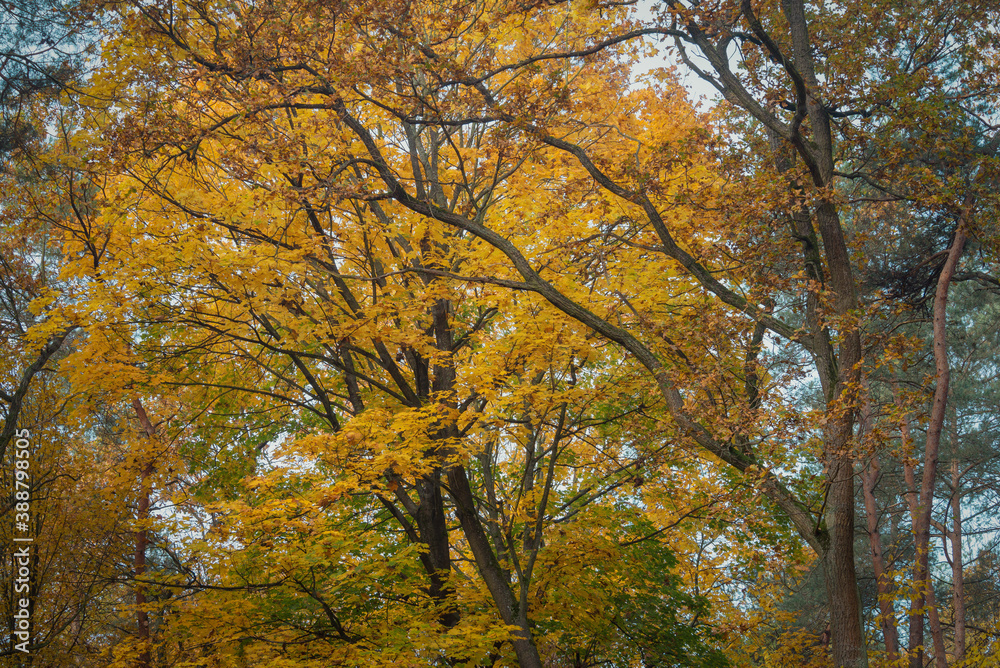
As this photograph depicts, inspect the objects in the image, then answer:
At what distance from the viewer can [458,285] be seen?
8766mm

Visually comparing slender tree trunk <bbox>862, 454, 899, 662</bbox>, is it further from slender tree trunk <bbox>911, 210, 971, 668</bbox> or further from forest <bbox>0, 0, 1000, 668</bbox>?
slender tree trunk <bbox>911, 210, 971, 668</bbox>

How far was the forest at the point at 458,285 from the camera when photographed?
633 centimetres

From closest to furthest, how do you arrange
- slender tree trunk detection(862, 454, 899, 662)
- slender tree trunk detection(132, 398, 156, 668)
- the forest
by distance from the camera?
the forest, slender tree trunk detection(132, 398, 156, 668), slender tree trunk detection(862, 454, 899, 662)

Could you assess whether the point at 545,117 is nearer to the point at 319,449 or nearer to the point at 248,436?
the point at 319,449

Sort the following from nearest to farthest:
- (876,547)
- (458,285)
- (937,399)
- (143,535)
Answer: (937,399) → (458,285) → (876,547) → (143,535)

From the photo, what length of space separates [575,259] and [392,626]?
416 cm

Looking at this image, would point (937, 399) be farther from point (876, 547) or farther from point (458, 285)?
point (458, 285)

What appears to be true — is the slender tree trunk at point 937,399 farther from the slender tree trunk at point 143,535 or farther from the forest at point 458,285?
the slender tree trunk at point 143,535

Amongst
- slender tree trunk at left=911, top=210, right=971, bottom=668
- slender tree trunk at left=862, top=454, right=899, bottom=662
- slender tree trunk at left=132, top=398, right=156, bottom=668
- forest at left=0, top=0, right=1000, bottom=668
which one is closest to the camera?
forest at left=0, top=0, right=1000, bottom=668

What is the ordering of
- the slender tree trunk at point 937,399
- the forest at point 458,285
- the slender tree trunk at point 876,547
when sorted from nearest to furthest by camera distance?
the forest at point 458,285 → the slender tree trunk at point 937,399 → the slender tree trunk at point 876,547

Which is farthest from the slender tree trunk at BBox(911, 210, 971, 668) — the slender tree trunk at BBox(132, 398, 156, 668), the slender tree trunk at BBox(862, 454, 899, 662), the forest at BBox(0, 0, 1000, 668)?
the slender tree trunk at BBox(132, 398, 156, 668)

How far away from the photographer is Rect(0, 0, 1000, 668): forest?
6328 mm

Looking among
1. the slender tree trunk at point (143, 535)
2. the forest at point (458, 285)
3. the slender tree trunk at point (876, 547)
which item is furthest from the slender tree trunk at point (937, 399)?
the slender tree trunk at point (143, 535)

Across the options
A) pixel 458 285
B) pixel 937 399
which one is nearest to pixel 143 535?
pixel 458 285
